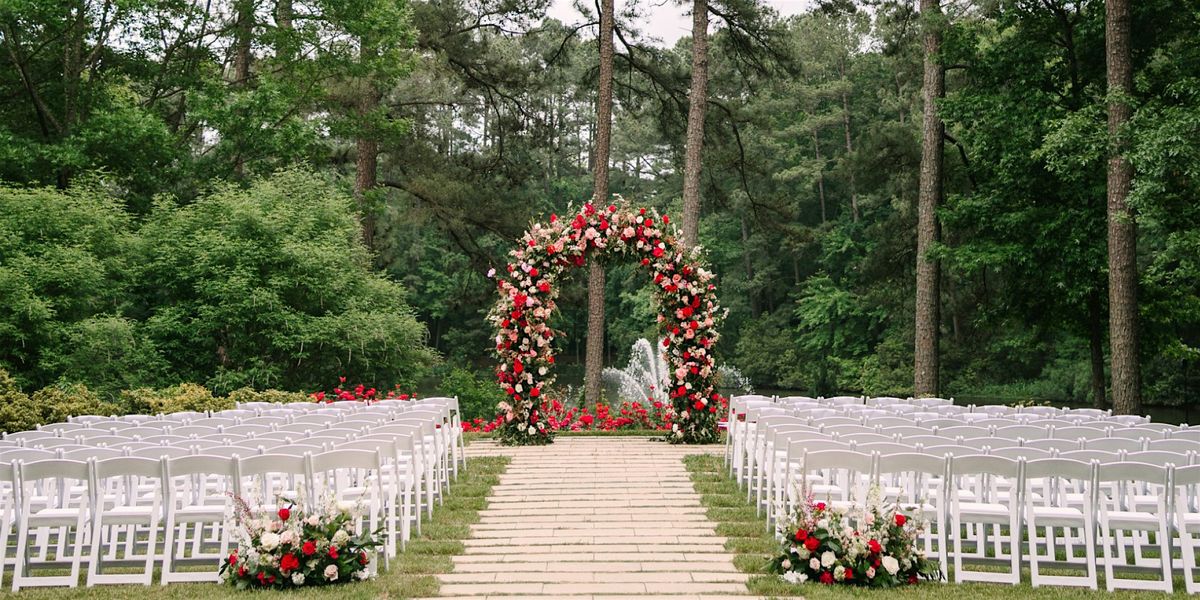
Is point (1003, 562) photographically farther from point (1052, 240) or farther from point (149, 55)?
point (149, 55)

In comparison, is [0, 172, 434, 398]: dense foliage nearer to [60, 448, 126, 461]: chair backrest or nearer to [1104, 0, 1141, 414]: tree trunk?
[60, 448, 126, 461]: chair backrest

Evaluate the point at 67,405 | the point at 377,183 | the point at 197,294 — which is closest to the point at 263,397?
the point at 67,405

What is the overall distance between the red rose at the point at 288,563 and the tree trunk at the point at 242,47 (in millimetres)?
17648

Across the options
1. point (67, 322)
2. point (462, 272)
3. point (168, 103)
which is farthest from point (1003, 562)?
point (462, 272)

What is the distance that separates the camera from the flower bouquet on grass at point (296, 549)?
664 centimetres

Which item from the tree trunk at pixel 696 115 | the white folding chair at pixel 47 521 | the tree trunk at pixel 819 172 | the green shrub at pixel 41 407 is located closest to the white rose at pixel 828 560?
the white folding chair at pixel 47 521

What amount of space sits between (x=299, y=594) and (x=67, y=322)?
12861 millimetres

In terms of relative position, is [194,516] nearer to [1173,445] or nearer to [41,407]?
[41,407]

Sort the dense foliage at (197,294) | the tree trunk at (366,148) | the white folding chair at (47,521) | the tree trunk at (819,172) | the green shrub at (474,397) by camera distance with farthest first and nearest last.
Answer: the tree trunk at (819,172)
the tree trunk at (366,148)
the green shrub at (474,397)
the dense foliage at (197,294)
the white folding chair at (47,521)

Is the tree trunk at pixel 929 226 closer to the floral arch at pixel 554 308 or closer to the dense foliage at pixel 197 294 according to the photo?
the floral arch at pixel 554 308

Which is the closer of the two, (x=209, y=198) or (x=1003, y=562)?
(x=1003, y=562)

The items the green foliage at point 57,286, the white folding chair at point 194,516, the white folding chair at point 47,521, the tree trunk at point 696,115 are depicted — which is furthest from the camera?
the tree trunk at point 696,115

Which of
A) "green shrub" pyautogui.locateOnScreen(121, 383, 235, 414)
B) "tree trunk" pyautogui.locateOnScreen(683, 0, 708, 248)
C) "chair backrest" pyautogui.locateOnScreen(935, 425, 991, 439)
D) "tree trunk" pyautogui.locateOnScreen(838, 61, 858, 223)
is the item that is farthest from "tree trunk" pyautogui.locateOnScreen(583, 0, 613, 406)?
"tree trunk" pyautogui.locateOnScreen(838, 61, 858, 223)

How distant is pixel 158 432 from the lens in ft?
31.4
